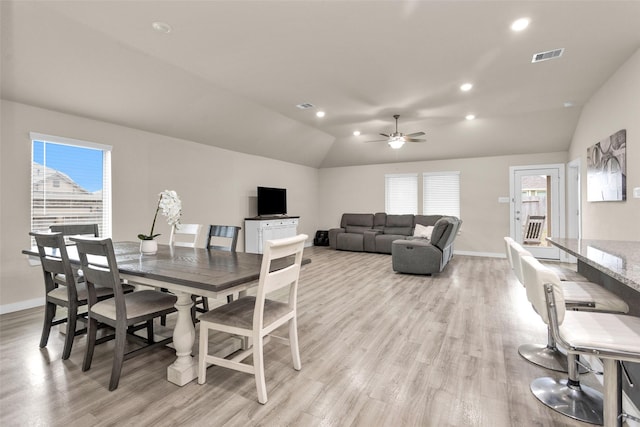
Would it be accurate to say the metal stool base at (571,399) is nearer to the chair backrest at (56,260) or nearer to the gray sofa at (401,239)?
the gray sofa at (401,239)

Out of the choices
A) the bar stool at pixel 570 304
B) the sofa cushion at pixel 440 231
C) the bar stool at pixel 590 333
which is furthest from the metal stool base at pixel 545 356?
the sofa cushion at pixel 440 231

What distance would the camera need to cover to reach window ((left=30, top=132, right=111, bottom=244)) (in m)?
3.70

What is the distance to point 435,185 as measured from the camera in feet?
25.6

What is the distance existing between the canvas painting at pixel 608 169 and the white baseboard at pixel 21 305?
23.2 feet

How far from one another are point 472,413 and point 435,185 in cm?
673

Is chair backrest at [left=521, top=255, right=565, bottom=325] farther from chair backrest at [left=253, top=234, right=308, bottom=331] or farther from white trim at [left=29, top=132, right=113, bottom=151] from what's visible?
white trim at [left=29, top=132, right=113, bottom=151]

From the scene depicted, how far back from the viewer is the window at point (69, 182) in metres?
3.70

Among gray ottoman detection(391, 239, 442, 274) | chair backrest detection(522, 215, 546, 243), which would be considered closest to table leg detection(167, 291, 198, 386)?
gray ottoman detection(391, 239, 442, 274)

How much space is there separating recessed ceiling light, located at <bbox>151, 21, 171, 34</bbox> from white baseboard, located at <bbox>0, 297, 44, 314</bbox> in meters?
3.51

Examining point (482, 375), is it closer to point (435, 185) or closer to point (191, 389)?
point (191, 389)

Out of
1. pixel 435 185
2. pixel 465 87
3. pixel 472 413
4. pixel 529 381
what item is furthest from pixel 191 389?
pixel 435 185

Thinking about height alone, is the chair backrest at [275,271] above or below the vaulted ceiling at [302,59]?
below

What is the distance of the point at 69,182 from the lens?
13.1ft

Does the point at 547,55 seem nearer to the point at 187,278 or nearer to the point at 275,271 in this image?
the point at 275,271
